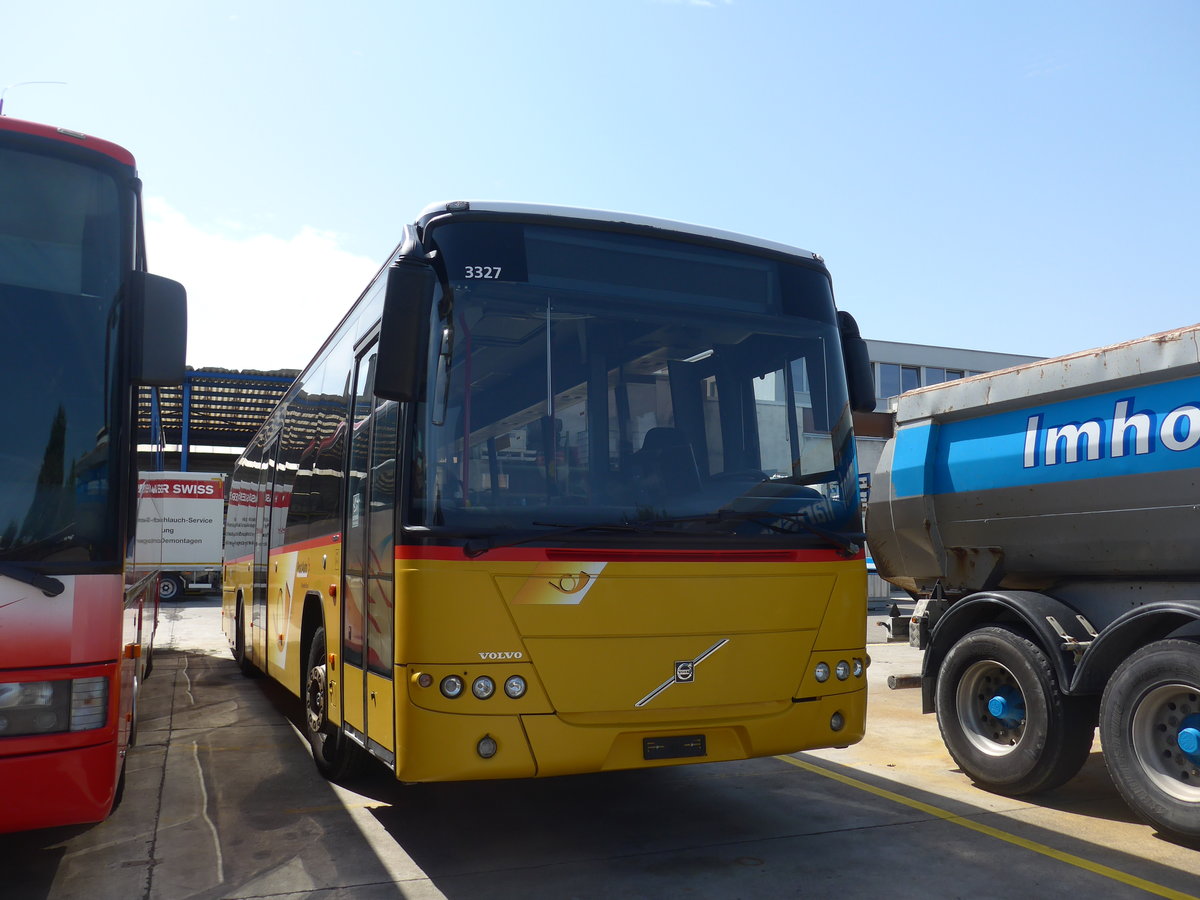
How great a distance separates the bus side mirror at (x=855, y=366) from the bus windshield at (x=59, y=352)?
3.77 m

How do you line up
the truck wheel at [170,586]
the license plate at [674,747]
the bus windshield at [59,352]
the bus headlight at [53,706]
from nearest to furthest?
the bus headlight at [53,706] < the bus windshield at [59,352] < the license plate at [674,747] < the truck wheel at [170,586]

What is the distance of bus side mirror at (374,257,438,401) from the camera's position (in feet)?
15.3

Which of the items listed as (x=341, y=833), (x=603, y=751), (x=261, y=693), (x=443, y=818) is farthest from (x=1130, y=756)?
(x=261, y=693)

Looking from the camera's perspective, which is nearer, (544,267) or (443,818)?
(544,267)

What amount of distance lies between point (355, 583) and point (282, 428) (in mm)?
4633

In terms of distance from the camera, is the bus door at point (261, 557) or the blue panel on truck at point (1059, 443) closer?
the blue panel on truck at point (1059, 443)

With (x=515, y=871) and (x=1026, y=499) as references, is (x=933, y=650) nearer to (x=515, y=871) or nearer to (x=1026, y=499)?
(x=1026, y=499)

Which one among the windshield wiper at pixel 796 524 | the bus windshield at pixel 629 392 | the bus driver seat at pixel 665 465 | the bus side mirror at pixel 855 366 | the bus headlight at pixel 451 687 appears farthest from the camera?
the bus side mirror at pixel 855 366

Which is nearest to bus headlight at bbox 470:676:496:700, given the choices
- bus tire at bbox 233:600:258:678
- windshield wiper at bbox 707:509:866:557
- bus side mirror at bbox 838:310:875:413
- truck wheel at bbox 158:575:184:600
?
windshield wiper at bbox 707:509:866:557

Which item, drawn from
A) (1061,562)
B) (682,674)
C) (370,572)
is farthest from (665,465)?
(1061,562)

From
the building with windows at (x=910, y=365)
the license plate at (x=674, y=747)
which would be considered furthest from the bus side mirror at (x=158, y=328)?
the building with windows at (x=910, y=365)

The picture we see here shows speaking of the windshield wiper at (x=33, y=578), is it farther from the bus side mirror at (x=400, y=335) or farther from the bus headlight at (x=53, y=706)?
the bus side mirror at (x=400, y=335)

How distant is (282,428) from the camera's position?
9930mm

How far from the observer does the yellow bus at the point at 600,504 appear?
467 cm
